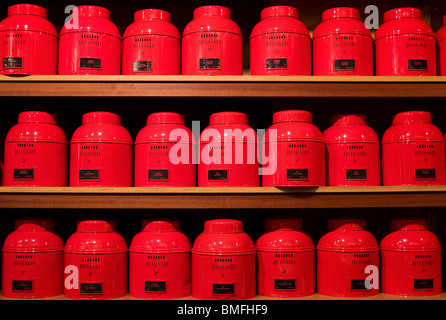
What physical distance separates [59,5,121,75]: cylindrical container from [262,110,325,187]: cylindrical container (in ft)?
2.24

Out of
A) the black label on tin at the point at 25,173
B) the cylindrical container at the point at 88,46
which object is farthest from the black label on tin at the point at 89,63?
the black label on tin at the point at 25,173

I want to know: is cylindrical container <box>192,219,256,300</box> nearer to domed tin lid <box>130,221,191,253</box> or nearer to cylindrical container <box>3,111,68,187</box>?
domed tin lid <box>130,221,191,253</box>

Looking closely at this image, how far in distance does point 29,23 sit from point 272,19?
925 mm

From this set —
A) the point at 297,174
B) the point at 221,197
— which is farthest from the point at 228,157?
the point at 297,174

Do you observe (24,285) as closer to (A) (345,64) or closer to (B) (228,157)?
(B) (228,157)

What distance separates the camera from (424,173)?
1.59m

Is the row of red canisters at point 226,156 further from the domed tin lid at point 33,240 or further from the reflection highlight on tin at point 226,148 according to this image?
the domed tin lid at point 33,240

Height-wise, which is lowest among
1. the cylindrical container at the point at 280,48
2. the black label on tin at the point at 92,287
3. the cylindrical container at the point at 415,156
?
the black label on tin at the point at 92,287

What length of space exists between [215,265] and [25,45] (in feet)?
3.52

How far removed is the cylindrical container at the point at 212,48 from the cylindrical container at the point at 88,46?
0.93 ft

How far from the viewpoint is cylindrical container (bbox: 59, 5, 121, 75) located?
163cm

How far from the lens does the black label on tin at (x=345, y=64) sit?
165 cm

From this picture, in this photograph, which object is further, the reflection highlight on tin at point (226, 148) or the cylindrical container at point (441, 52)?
the cylindrical container at point (441, 52)

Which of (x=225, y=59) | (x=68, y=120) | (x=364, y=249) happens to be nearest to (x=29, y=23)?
(x=68, y=120)
